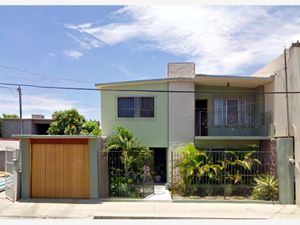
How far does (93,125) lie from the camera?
1193 inches

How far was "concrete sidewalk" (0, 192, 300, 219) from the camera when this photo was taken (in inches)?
400

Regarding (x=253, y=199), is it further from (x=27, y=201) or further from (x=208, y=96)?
(x=27, y=201)

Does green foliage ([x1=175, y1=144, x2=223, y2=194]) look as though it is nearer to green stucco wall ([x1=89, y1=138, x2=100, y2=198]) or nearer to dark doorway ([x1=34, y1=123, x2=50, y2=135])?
green stucco wall ([x1=89, y1=138, x2=100, y2=198])

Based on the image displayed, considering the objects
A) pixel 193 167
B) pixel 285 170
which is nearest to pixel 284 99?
pixel 285 170

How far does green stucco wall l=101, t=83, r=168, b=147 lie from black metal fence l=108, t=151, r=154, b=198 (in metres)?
2.98

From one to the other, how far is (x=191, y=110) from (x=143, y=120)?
2.42 meters

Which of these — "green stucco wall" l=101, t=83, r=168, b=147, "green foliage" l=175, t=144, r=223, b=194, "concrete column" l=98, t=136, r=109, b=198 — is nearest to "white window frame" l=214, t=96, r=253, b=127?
"green stucco wall" l=101, t=83, r=168, b=147

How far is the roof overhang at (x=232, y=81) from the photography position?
15141 mm

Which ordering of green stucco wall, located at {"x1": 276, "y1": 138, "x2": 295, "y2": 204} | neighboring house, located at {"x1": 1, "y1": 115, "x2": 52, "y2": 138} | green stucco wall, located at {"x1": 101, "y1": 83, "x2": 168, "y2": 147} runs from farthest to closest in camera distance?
1. neighboring house, located at {"x1": 1, "y1": 115, "x2": 52, "y2": 138}
2. green stucco wall, located at {"x1": 101, "y1": 83, "x2": 168, "y2": 147}
3. green stucco wall, located at {"x1": 276, "y1": 138, "x2": 295, "y2": 204}

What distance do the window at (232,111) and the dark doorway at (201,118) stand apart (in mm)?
566

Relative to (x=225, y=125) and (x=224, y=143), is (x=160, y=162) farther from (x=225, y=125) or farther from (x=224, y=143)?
(x=225, y=125)

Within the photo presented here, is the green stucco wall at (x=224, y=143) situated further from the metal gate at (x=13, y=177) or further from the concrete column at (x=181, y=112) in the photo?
the metal gate at (x=13, y=177)
